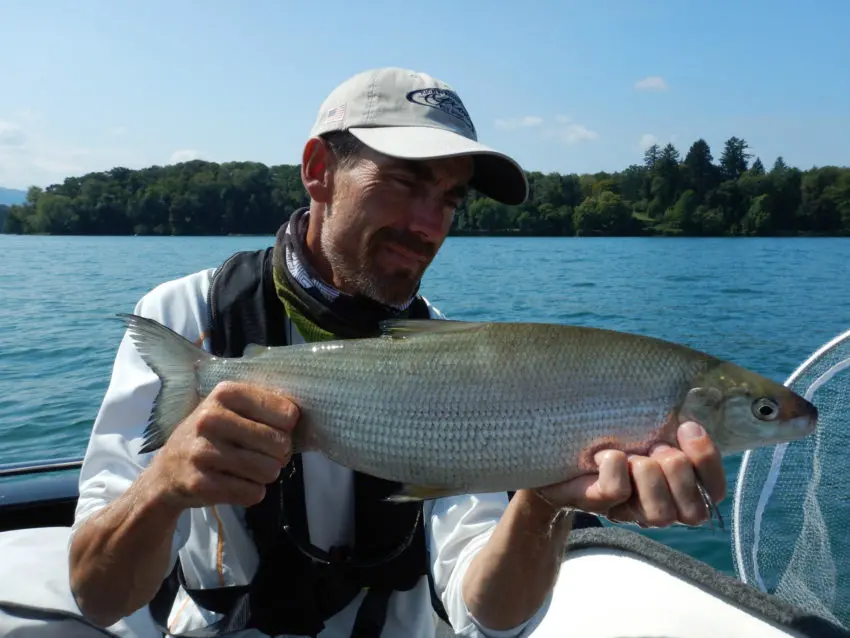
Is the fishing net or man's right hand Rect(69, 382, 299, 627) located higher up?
man's right hand Rect(69, 382, 299, 627)

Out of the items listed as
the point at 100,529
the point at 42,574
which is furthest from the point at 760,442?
the point at 42,574

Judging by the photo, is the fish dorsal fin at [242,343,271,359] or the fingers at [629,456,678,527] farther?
the fish dorsal fin at [242,343,271,359]

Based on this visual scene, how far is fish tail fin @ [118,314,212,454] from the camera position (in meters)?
2.50

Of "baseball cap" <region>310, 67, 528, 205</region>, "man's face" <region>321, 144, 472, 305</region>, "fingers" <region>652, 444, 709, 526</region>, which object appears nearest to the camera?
"fingers" <region>652, 444, 709, 526</region>

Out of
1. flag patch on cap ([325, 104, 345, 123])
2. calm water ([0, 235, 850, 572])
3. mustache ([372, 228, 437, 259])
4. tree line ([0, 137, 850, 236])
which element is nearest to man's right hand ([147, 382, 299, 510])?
mustache ([372, 228, 437, 259])

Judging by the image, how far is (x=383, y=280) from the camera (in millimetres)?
3156

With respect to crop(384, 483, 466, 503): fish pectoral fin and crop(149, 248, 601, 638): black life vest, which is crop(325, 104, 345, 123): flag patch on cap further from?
crop(384, 483, 466, 503): fish pectoral fin

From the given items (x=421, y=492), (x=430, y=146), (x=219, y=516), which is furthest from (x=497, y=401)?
(x=219, y=516)

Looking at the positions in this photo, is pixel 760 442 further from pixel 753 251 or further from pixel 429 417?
pixel 753 251

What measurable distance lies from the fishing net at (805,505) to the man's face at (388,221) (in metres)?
2.35

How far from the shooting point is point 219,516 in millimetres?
2912

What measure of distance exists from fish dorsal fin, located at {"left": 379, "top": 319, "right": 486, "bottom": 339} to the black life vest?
719 millimetres

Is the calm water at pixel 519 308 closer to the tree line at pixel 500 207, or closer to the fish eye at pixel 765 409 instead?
the fish eye at pixel 765 409

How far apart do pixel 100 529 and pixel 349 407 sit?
97cm
